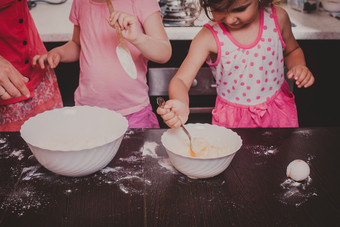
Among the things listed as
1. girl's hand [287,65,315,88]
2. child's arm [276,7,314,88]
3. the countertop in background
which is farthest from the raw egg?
the countertop in background

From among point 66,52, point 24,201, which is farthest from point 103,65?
point 24,201

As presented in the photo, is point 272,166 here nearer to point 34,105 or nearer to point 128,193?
point 128,193

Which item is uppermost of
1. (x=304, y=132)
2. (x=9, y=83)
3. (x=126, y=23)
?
(x=126, y=23)

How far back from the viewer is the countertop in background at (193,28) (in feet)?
5.83

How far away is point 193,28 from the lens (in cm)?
181

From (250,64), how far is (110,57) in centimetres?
57

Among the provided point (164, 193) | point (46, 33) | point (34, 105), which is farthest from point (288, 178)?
point (46, 33)

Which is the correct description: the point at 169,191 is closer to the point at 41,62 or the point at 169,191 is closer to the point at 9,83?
the point at 9,83

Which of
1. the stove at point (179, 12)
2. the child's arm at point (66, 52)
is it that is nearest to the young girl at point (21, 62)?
the child's arm at point (66, 52)

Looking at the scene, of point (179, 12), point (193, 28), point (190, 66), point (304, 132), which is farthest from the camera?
point (179, 12)

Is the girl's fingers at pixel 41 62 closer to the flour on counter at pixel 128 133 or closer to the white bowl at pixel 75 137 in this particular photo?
the white bowl at pixel 75 137

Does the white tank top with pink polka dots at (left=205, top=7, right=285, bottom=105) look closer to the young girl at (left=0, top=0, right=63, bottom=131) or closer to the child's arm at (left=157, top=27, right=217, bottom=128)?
the child's arm at (left=157, top=27, right=217, bottom=128)

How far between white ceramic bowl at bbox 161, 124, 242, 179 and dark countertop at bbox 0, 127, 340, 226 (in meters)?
0.04

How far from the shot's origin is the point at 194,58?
4.28 ft
